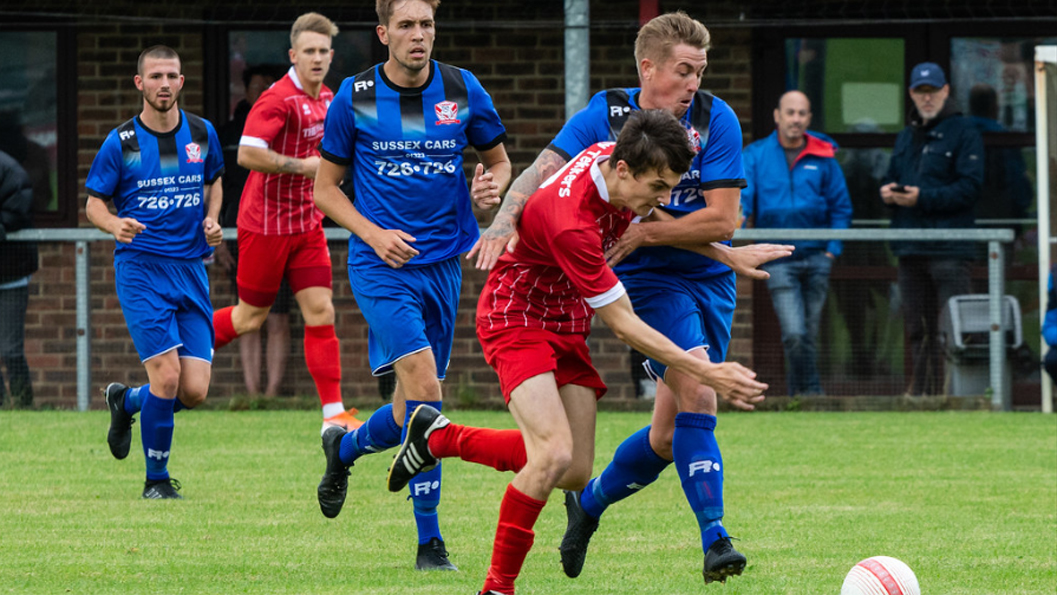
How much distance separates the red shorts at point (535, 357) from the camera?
5.68 meters

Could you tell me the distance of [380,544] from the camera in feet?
23.1

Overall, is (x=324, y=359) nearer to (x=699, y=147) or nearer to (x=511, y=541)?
(x=699, y=147)

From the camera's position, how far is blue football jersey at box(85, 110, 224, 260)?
28.3 feet

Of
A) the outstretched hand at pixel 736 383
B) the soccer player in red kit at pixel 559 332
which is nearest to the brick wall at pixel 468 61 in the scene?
the soccer player in red kit at pixel 559 332

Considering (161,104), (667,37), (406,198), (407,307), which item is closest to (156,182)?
(161,104)

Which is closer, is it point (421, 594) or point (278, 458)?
point (421, 594)

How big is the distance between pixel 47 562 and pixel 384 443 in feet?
4.56

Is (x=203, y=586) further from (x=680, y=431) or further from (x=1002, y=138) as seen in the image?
(x=1002, y=138)

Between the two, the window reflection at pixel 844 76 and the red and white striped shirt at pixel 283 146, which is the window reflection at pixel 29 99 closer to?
the red and white striped shirt at pixel 283 146

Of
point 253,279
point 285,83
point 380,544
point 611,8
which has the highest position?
point 611,8

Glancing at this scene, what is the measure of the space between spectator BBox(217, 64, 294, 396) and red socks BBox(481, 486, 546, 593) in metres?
6.70

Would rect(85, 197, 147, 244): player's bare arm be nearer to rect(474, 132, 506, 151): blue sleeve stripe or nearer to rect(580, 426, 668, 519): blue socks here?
rect(474, 132, 506, 151): blue sleeve stripe

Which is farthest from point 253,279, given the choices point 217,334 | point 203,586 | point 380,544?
point 203,586

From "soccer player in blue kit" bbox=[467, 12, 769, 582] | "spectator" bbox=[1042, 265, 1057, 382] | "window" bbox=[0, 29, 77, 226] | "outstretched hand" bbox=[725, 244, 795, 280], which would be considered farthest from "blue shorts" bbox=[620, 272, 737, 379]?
"window" bbox=[0, 29, 77, 226]
